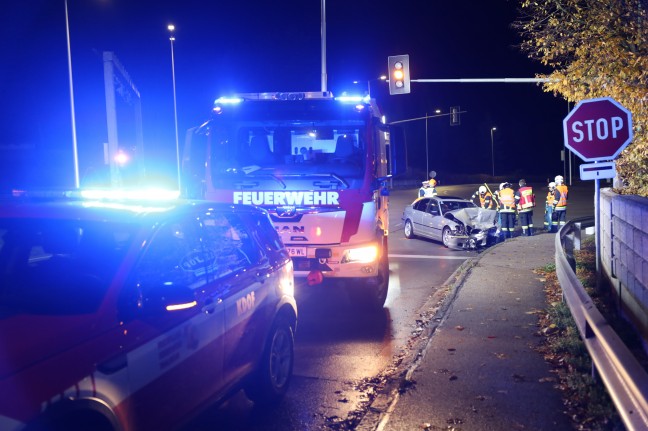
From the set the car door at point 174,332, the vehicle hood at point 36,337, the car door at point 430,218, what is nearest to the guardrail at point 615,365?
the car door at point 174,332

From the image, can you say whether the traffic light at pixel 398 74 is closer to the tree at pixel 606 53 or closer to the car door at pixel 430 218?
the car door at pixel 430 218

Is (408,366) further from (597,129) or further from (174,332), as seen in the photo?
(597,129)

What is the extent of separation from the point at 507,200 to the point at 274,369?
1406 centimetres

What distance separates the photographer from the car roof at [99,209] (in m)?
3.61

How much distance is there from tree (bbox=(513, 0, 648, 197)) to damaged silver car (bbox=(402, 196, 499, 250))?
5463 millimetres

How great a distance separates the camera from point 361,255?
7930 mm

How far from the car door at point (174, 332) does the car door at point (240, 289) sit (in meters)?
0.14

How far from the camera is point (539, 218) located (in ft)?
82.3

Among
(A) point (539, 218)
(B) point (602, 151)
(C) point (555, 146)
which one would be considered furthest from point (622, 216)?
(C) point (555, 146)

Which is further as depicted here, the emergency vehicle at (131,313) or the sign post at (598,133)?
the sign post at (598,133)

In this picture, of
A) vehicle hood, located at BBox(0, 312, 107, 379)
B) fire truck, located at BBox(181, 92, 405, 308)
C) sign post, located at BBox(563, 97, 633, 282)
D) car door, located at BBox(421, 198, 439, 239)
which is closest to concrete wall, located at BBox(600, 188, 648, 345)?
sign post, located at BBox(563, 97, 633, 282)

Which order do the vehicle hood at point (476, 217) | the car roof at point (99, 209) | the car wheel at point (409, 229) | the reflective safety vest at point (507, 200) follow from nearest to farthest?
the car roof at point (99, 209) < the vehicle hood at point (476, 217) < the reflective safety vest at point (507, 200) < the car wheel at point (409, 229)

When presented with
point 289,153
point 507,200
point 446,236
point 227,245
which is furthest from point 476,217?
point 227,245

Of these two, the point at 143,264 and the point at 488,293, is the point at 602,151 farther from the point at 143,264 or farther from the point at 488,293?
the point at 143,264
